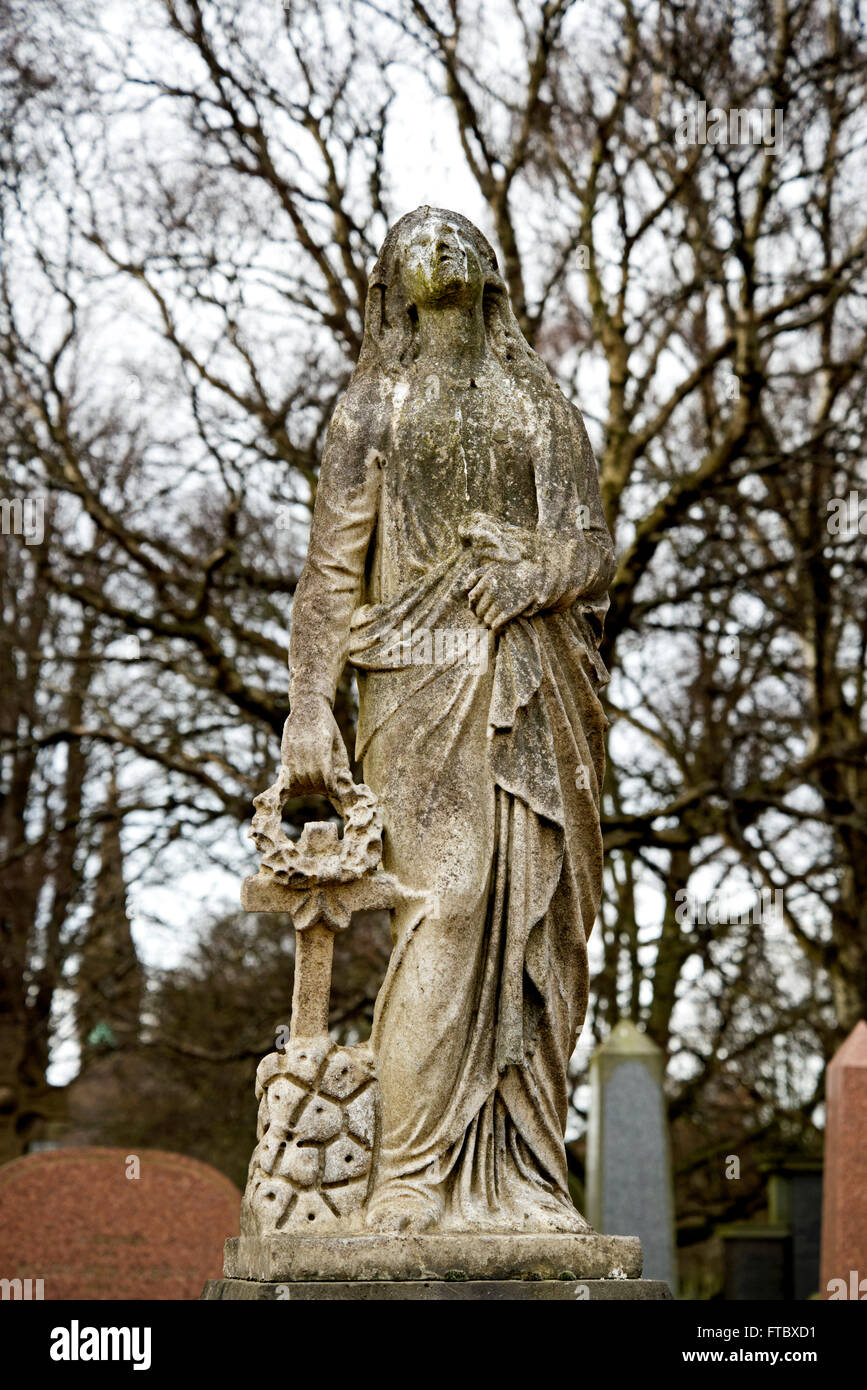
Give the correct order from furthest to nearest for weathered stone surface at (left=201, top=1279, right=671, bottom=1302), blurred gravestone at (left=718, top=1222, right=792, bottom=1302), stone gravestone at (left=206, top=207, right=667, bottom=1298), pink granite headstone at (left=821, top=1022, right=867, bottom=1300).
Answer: blurred gravestone at (left=718, top=1222, right=792, bottom=1302), pink granite headstone at (left=821, top=1022, right=867, bottom=1300), stone gravestone at (left=206, top=207, right=667, bottom=1298), weathered stone surface at (left=201, top=1279, right=671, bottom=1302)

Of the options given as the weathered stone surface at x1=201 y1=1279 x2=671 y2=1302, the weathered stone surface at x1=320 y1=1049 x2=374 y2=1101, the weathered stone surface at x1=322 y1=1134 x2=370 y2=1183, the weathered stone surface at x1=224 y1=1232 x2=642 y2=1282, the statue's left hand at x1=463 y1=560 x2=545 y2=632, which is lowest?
the weathered stone surface at x1=201 y1=1279 x2=671 y2=1302

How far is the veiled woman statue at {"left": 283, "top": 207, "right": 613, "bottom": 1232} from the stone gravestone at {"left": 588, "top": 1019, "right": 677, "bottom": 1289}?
7.79m

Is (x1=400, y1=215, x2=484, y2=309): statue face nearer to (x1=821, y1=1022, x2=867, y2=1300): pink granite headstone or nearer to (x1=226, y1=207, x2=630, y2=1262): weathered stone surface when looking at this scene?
(x1=226, y1=207, x2=630, y2=1262): weathered stone surface

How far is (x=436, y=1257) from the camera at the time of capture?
4809 mm

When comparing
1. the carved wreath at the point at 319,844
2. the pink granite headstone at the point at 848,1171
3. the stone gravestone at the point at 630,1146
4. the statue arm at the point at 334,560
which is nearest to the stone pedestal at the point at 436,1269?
the carved wreath at the point at 319,844

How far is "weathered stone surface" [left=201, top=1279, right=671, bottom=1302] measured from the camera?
469 centimetres

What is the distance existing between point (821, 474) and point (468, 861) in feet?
36.8

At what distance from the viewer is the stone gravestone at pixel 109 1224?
11523 millimetres

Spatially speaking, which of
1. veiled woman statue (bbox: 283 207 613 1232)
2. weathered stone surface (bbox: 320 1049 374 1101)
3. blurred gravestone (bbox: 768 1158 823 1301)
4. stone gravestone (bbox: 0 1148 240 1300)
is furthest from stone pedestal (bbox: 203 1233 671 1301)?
blurred gravestone (bbox: 768 1158 823 1301)

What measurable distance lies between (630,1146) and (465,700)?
8418 mm

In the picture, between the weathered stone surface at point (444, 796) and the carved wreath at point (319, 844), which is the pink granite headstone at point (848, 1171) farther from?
the carved wreath at point (319, 844)

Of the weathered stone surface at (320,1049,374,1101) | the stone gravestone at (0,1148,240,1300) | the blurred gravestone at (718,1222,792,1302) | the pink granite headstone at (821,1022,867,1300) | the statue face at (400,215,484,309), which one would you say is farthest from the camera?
the blurred gravestone at (718,1222,792,1302)

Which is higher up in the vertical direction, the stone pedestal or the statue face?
the statue face

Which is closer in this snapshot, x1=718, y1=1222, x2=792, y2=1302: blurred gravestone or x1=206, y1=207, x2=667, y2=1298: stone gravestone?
x1=206, y1=207, x2=667, y2=1298: stone gravestone
